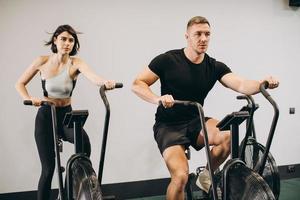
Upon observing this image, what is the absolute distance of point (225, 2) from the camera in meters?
4.23

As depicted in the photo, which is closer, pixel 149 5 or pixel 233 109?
pixel 149 5

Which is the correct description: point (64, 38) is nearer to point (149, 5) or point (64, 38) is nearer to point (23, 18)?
point (23, 18)

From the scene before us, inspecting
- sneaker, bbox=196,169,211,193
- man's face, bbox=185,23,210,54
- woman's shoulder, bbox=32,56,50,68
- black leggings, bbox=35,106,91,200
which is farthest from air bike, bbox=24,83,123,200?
sneaker, bbox=196,169,211,193

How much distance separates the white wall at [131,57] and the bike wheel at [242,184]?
5.54 ft

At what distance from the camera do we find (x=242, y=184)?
236 centimetres

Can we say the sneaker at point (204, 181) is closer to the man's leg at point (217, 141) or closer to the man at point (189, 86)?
the man at point (189, 86)

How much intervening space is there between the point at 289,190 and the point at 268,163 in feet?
3.70

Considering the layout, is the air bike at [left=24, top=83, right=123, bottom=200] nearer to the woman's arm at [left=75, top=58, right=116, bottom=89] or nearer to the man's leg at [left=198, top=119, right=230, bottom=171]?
the woman's arm at [left=75, top=58, right=116, bottom=89]

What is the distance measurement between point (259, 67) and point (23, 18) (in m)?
2.69

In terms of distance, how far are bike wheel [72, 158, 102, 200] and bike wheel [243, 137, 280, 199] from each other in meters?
1.55

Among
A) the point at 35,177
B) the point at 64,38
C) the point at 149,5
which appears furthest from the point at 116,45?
the point at 35,177

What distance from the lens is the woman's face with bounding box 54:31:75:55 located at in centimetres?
302

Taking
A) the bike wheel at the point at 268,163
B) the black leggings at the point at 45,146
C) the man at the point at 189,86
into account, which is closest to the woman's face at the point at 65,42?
the black leggings at the point at 45,146

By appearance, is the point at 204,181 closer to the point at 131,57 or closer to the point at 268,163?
the point at 268,163
